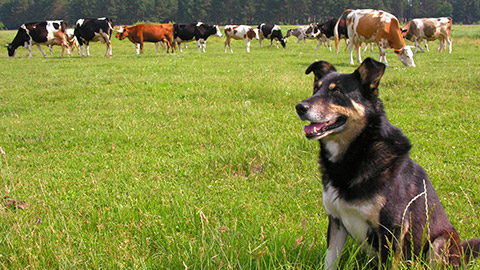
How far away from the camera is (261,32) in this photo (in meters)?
35.1

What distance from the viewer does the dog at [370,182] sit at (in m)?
2.53

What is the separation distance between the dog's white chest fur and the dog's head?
17.0 inches

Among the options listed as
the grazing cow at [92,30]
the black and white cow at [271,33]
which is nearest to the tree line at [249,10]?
the black and white cow at [271,33]

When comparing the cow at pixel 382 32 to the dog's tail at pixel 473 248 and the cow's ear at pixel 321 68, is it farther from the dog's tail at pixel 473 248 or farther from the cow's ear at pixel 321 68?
the dog's tail at pixel 473 248

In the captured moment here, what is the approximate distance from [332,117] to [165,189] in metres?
2.42

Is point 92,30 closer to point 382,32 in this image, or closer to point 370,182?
point 382,32

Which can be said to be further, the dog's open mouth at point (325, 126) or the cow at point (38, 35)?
the cow at point (38, 35)

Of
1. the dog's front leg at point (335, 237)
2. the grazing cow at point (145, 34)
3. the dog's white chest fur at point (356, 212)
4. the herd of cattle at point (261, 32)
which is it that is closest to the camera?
the dog's white chest fur at point (356, 212)

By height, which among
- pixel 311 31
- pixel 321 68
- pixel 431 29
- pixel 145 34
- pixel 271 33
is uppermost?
pixel 321 68

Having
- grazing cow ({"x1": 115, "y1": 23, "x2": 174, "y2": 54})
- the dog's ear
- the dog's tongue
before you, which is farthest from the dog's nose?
grazing cow ({"x1": 115, "y1": 23, "x2": 174, "y2": 54})

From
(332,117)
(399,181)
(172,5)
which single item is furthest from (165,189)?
(172,5)

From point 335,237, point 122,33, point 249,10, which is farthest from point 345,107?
point 249,10

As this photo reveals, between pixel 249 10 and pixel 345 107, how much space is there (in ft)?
343

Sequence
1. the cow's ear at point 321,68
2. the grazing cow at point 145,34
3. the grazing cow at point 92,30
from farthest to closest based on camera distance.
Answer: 1. the grazing cow at point 145,34
2. the grazing cow at point 92,30
3. the cow's ear at point 321,68
